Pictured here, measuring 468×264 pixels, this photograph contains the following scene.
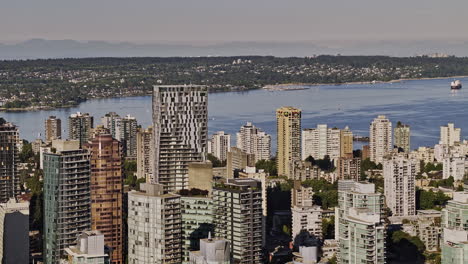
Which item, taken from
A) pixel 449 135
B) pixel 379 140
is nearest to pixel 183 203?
pixel 379 140

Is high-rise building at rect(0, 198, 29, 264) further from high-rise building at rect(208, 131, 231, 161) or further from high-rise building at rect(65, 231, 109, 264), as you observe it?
high-rise building at rect(208, 131, 231, 161)

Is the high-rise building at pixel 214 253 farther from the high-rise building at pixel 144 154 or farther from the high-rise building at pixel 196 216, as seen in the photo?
the high-rise building at pixel 144 154

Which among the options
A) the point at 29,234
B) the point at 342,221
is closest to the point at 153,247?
the point at 342,221

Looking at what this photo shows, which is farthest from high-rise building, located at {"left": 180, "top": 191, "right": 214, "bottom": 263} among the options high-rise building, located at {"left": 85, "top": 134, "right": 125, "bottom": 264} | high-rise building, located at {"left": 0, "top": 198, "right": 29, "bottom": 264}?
high-rise building, located at {"left": 0, "top": 198, "right": 29, "bottom": 264}

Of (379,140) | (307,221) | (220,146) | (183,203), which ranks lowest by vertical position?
(307,221)

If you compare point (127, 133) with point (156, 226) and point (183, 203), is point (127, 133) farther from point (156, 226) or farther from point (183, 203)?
point (156, 226)

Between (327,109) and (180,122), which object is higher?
(180,122)

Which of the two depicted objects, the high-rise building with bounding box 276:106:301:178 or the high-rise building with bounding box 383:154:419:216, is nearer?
the high-rise building with bounding box 383:154:419:216
